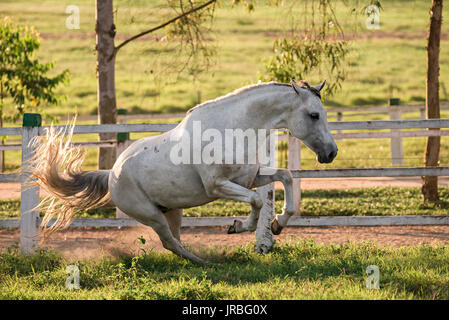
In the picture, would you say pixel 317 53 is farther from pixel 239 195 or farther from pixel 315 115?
pixel 239 195

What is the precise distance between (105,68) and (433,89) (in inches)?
226

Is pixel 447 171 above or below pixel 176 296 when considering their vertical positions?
above

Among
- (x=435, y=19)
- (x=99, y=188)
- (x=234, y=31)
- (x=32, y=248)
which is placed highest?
(x=234, y=31)

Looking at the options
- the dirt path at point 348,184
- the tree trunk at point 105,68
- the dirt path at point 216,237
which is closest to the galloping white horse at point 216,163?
the dirt path at point 216,237

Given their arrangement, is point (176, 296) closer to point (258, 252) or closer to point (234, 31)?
point (258, 252)

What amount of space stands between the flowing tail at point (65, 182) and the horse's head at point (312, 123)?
2.26 metres

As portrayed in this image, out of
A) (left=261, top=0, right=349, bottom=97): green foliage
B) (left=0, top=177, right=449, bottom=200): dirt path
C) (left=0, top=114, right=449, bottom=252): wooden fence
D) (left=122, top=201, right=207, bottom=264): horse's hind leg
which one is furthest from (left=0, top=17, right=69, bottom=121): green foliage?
(left=122, top=201, right=207, bottom=264): horse's hind leg

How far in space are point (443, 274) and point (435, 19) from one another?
20.1 feet

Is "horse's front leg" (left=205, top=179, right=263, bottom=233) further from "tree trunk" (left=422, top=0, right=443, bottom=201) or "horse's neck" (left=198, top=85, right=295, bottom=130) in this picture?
"tree trunk" (left=422, top=0, right=443, bottom=201)

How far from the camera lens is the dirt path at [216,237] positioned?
7.46 meters

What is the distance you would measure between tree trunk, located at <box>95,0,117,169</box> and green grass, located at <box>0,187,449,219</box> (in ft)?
3.77
